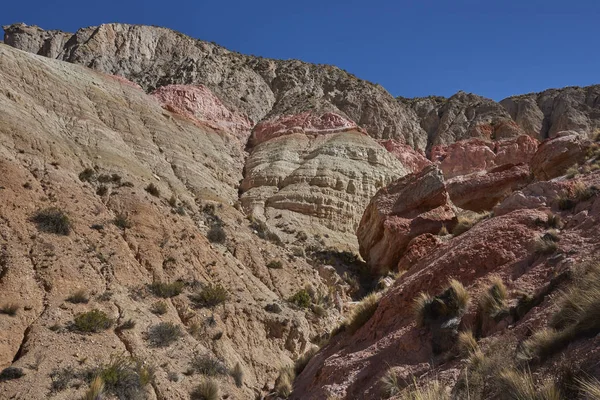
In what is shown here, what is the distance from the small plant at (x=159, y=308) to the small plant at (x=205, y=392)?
11.3ft

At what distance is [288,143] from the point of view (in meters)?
43.2

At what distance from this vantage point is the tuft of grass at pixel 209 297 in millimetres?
16859

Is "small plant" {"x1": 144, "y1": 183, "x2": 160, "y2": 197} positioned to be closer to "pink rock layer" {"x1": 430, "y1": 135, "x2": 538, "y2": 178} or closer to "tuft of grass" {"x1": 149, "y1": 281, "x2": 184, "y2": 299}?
"tuft of grass" {"x1": 149, "y1": 281, "x2": 184, "y2": 299}

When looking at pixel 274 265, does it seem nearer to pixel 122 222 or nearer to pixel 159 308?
pixel 122 222

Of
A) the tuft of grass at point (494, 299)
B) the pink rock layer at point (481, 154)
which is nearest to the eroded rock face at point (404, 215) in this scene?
the tuft of grass at point (494, 299)

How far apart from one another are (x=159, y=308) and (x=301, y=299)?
6781mm

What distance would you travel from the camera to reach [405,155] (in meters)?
51.1

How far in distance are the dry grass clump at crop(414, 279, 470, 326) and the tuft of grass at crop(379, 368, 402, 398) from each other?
115cm

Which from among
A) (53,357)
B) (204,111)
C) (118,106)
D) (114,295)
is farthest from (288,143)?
(53,357)

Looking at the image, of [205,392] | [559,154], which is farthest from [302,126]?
[205,392]

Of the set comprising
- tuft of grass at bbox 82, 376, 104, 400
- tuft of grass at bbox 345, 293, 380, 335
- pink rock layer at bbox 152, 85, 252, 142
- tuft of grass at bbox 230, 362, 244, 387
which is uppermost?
pink rock layer at bbox 152, 85, 252, 142

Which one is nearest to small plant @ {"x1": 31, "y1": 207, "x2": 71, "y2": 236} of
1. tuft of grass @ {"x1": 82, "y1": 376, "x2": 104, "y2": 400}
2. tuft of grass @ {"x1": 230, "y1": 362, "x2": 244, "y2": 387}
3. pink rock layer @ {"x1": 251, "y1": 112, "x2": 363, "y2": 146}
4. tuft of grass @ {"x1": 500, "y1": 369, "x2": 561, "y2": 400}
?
tuft of grass @ {"x1": 82, "y1": 376, "x2": 104, "y2": 400}

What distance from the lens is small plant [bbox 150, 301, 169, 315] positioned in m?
15.1

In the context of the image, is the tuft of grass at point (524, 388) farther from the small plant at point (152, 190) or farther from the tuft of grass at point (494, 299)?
the small plant at point (152, 190)
